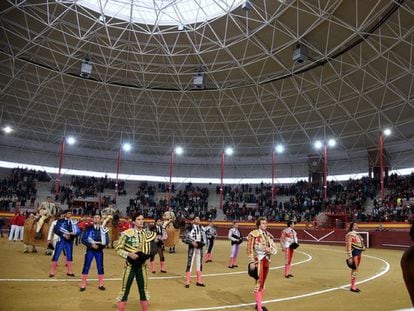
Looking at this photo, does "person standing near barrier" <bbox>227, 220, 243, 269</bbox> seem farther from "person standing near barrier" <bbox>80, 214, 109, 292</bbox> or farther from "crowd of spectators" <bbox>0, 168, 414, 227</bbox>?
"crowd of spectators" <bbox>0, 168, 414, 227</bbox>

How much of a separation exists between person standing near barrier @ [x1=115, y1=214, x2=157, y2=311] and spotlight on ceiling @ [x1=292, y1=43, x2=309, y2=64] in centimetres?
2363

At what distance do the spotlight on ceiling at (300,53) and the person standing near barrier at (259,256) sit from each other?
22165 millimetres

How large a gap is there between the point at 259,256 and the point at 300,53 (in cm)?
2287

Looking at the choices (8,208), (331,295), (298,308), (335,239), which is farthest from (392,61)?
(8,208)

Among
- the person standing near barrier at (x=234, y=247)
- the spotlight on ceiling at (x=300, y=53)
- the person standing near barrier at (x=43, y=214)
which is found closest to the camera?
the person standing near barrier at (x=234, y=247)

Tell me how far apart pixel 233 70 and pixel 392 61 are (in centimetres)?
1307

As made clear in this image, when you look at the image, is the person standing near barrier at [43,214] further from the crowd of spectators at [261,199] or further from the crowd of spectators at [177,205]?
the crowd of spectators at [177,205]

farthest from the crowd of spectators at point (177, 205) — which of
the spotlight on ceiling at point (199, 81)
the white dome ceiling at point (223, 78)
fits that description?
the spotlight on ceiling at point (199, 81)

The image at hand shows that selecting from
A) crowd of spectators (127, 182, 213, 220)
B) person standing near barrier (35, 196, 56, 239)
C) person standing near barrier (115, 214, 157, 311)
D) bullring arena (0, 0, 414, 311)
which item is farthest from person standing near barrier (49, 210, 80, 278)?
crowd of spectators (127, 182, 213, 220)

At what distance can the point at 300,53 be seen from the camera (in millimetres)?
28453

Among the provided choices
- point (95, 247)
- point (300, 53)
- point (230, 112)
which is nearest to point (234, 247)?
point (95, 247)

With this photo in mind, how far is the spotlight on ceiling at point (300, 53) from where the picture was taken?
2851 cm

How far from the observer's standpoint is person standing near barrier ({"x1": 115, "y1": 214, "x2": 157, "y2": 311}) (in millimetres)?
7223

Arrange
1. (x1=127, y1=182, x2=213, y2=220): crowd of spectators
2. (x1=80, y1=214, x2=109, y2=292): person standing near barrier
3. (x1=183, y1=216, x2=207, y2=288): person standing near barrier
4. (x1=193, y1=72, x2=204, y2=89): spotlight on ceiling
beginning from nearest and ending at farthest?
(x1=80, y1=214, x2=109, y2=292): person standing near barrier, (x1=183, y1=216, x2=207, y2=288): person standing near barrier, (x1=193, y1=72, x2=204, y2=89): spotlight on ceiling, (x1=127, y1=182, x2=213, y2=220): crowd of spectators
